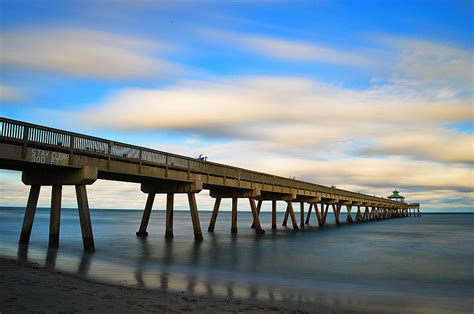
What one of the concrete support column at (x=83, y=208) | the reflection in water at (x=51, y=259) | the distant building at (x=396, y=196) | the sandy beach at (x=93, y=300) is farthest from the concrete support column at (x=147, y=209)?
the distant building at (x=396, y=196)

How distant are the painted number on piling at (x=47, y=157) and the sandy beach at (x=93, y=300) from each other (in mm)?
6399

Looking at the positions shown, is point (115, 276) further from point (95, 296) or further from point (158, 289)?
point (95, 296)

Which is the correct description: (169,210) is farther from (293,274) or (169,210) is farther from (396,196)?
(396,196)

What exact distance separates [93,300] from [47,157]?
10.5 meters

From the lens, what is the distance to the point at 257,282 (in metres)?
15.4

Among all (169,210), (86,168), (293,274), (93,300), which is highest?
(86,168)

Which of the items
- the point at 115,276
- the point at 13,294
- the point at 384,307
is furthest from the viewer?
the point at 115,276

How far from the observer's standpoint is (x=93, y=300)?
970cm

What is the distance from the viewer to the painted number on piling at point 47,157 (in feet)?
58.3

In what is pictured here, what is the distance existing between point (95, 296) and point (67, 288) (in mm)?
1179

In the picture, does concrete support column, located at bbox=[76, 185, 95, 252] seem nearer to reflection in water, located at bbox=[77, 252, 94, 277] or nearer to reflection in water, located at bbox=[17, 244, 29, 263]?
reflection in water, located at bbox=[77, 252, 94, 277]

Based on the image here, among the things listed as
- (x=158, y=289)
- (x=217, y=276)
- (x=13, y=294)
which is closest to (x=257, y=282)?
(x=217, y=276)

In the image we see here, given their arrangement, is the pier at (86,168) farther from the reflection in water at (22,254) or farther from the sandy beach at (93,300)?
the sandy beach at (93,300)

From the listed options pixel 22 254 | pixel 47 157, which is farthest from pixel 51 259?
pixel 47 157
